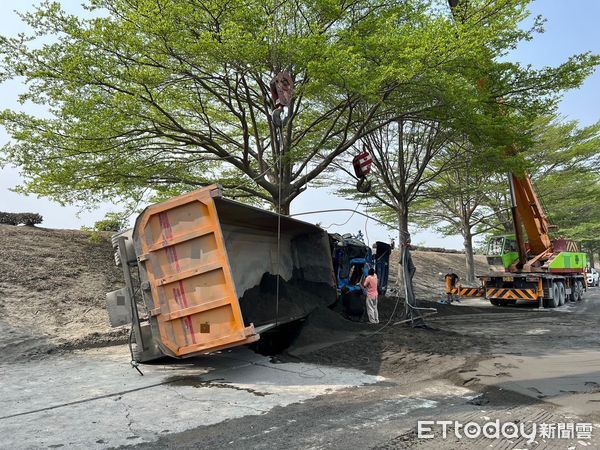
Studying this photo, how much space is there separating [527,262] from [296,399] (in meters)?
15.7

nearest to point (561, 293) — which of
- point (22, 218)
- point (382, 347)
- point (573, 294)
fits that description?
point (573, 294)

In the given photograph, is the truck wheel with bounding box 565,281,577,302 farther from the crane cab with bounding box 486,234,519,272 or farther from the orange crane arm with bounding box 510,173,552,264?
the crane cab with bounding box 486,234,519,272

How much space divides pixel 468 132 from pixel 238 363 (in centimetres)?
985

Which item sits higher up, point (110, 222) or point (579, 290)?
point (110, 222)

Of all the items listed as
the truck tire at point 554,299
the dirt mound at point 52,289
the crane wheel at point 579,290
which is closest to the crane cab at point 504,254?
the truck tire at point 554,299

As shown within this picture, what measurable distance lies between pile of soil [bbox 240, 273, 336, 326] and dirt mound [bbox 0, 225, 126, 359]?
3.07 m

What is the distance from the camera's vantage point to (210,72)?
12305 millimetres

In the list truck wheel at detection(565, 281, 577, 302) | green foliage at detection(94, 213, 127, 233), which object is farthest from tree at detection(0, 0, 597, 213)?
truck wheel at detection(565, 281, 577, 302)

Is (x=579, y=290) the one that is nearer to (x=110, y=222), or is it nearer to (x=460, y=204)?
(x=460, y=204)

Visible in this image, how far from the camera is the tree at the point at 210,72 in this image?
10938 mm

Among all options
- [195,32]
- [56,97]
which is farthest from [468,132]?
[56,97]

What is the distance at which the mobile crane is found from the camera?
1803 cm

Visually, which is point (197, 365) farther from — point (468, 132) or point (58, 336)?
point (468, 132)

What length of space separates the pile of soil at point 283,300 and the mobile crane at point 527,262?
369 inches
